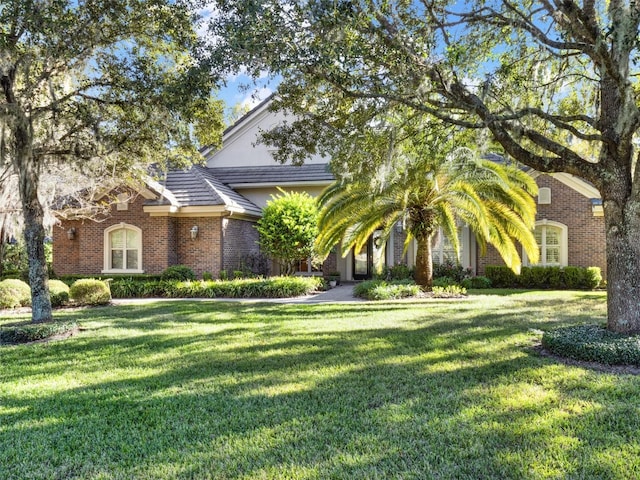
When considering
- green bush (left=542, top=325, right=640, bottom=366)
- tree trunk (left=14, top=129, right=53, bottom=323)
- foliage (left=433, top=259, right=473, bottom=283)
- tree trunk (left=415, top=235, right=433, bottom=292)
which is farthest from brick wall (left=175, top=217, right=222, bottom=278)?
green bush (left=542, top=325, right=640, bottom=366)

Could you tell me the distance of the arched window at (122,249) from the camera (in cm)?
1715

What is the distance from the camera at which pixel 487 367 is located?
5910 mm

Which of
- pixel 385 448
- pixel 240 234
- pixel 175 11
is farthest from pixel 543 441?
pixel 240 234

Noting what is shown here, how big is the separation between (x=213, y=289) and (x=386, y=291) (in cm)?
545

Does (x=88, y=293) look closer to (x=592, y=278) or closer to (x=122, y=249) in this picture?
(x=122, y=249)

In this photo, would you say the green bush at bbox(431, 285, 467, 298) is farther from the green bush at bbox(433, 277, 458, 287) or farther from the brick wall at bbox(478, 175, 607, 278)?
the brick wall at bbox(478, 175, 607, 278)

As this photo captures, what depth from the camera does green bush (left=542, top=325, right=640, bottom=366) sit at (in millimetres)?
5961

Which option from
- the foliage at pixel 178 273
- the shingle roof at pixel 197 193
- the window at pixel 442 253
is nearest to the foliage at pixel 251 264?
the foliage at pixel 178 273

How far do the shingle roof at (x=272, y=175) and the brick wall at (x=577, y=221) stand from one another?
8.50 m

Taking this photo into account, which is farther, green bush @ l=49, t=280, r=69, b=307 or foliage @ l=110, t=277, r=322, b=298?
foliage @ l=110, t=277, r=322, b=298

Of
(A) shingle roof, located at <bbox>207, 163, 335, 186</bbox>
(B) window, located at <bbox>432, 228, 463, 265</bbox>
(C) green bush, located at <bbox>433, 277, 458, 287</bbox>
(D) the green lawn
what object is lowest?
(D) the green lawn

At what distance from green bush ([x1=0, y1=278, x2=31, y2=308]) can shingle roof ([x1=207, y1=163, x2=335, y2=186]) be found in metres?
9.55

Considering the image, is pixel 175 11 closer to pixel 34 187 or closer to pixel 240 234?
pixel 34 187

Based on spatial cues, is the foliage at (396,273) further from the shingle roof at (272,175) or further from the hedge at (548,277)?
the shingle roof at (272,175)
